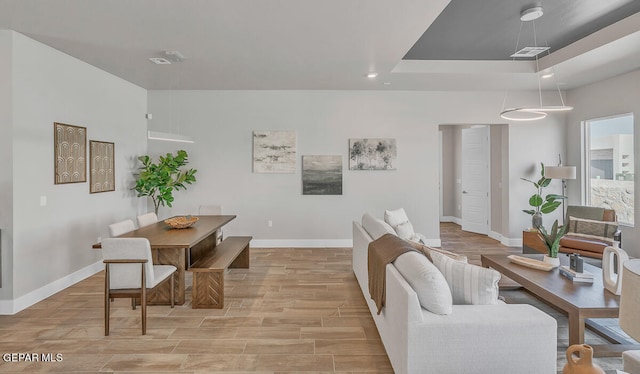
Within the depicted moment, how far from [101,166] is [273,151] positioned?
2680mm

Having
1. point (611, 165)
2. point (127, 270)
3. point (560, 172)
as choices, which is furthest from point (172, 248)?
point (611, 165)

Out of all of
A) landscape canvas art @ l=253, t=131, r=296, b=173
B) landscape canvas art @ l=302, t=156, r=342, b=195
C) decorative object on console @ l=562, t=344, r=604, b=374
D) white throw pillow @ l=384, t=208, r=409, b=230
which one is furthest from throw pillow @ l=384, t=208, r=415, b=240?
decorative object on console @ l=562, t=344, r=604, b=374

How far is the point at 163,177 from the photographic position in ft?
18.6

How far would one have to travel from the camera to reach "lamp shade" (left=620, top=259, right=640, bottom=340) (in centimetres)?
102

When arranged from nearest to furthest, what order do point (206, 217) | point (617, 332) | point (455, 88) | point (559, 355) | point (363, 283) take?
point (559, 355)
point (617, 332)
point (363, 283)
point (206, 217)
point (455, 88)

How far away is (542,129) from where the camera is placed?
20.7ft

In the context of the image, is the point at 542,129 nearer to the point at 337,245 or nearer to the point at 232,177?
the point at 337,245

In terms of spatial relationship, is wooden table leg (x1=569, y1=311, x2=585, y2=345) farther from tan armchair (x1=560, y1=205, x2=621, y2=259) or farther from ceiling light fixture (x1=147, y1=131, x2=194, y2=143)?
ceiling light fixture (x1=147, y1=131, x2=194, y2=143)

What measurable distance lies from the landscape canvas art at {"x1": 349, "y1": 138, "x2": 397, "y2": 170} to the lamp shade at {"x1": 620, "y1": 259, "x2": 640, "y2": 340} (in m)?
5.19

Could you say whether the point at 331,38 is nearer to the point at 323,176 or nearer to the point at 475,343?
the point at 323,176

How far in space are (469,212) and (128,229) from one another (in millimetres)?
6882

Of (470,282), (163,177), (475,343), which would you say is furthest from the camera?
(163,177)

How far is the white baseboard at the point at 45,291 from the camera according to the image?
342 cm

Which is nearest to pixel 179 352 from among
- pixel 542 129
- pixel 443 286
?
pixel 443 286
